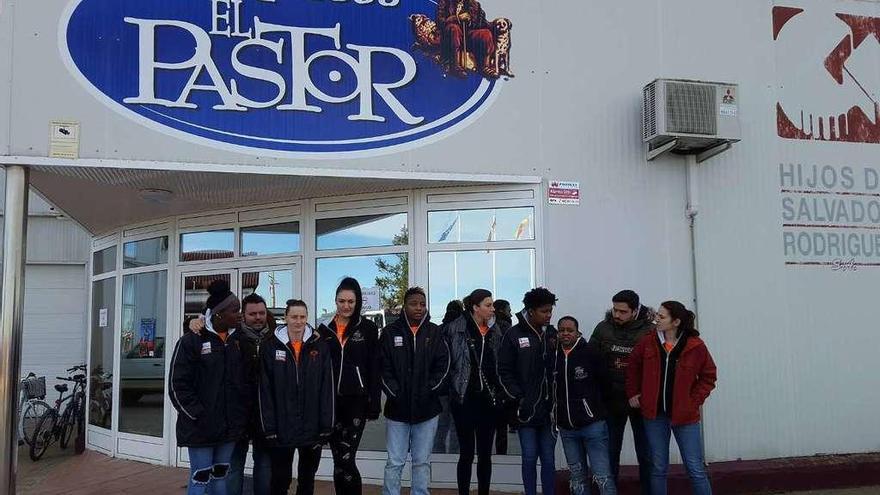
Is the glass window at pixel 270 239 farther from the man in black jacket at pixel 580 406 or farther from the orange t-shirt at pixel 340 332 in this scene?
the man in black jacket at pixel 580 406

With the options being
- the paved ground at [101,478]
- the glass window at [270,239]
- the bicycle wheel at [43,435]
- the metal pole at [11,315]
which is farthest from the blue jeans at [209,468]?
the bicycle wheel at [43,435]

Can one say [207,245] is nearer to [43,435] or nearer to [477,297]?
[43,435]

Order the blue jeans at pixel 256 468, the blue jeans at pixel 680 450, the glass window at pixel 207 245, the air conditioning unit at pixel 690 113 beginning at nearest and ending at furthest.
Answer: the blue jeans at pixel 256 468, the blue jeans at pixel 680 450, the air conditioning unit at pixel 690 113, the glass window at pixel 207 245

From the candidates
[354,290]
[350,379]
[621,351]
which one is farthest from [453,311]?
[621,351]

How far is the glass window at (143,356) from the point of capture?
27.7 feet

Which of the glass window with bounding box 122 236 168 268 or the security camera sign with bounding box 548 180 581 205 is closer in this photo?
the security camera sign with bounding box 548 180 581 205

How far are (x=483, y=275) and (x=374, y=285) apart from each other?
1.08m

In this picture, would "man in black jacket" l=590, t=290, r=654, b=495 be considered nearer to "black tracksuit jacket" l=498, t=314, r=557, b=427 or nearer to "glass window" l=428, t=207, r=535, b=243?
"black tracksuit jacket" l=498, t=314, r=557, b=427

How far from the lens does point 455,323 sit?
6039 mm

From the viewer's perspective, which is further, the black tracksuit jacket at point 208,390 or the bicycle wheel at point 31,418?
the bicycle wheel at point 31,418

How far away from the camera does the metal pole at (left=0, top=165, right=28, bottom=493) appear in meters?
6.16

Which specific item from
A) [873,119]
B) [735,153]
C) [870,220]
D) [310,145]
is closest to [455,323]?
[310,145]

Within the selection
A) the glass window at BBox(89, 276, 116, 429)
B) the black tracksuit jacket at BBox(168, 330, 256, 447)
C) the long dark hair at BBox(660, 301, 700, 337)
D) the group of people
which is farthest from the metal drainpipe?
the glass window at BBox(89, 276, 116, 429)

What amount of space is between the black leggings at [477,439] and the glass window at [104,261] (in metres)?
5.46
